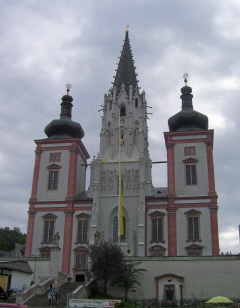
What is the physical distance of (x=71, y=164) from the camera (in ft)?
147

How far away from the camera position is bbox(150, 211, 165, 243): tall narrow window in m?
39.5

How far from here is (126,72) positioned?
52.8 m

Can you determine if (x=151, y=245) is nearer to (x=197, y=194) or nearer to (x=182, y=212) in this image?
(x=182, y=212)

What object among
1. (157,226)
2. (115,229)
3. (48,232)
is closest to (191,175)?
(157,226)

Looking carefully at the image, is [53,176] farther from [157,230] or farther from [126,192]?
[157,230]

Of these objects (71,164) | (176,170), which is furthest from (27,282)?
(176,170)

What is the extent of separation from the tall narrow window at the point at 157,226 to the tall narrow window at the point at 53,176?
1163 centimetres

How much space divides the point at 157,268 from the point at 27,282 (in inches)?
401

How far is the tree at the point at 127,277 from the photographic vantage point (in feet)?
93.0

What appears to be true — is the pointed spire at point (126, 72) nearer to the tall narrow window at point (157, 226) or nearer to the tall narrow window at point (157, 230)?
the tall narrow window at point (157, 226)

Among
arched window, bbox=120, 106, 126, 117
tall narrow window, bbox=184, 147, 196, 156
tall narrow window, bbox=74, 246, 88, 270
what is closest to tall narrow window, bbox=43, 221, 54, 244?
tall narrow window, bbox=74, 246, 88, 270

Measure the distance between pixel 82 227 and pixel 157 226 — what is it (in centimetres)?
789

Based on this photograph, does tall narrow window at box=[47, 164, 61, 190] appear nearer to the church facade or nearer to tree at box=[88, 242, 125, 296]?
the church facade

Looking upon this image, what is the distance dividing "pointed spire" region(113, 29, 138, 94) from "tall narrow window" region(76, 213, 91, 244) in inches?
694
